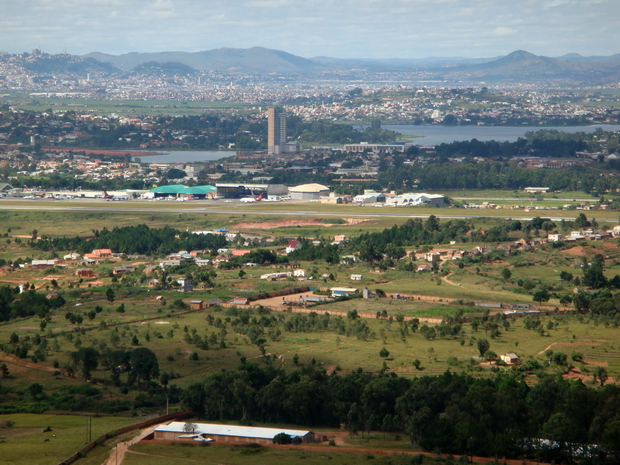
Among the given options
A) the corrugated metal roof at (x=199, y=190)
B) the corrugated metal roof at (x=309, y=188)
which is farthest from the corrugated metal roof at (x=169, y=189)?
the corrugated metal roof at (x=309, y=188)

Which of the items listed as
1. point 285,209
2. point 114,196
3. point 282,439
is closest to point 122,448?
point 282,439

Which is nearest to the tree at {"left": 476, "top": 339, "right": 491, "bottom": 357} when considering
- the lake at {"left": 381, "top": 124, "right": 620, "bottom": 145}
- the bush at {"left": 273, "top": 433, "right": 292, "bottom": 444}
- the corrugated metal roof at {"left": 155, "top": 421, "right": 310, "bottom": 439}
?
the corrugated metal roof at {"left": 155, "top": 421, "right": 310, "bottom": 439}

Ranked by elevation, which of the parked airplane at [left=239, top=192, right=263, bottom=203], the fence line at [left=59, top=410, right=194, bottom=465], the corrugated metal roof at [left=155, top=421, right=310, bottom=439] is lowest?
the parked airplane at [left=239, top=192, right=263, bottom=203]

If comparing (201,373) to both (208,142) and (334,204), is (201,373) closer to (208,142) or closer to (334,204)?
(334,204)

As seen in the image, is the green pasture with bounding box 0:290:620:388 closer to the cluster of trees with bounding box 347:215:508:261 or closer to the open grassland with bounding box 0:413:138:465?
the open grassland with bounding box 0:413:138:465

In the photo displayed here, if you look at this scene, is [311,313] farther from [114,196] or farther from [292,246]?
[114,196]

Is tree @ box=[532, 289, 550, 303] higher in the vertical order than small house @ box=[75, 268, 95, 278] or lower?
higher
